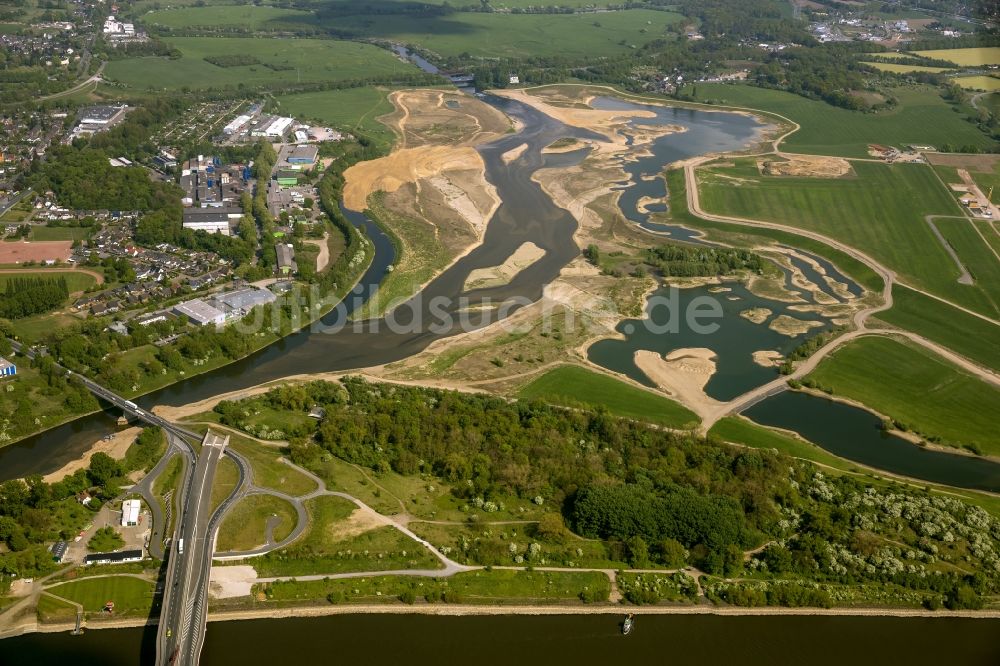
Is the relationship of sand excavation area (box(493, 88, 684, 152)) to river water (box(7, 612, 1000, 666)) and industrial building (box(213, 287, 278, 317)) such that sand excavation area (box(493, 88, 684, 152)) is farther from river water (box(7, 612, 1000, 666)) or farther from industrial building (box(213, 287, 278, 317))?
river water (box(7, 612, 1000, 666))

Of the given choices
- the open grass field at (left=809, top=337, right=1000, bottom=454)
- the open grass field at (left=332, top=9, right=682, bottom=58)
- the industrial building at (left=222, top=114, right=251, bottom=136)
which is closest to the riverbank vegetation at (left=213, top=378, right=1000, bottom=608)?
the open grass field at (left=809, top=337, right=1000, bottom=454)

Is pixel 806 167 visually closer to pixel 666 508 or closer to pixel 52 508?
pixel 666 508

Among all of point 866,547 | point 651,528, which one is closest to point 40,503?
point 651,528

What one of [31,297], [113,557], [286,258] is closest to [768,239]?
[286,258]

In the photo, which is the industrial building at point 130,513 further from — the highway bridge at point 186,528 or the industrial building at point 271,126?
the industrial building at point 271,126

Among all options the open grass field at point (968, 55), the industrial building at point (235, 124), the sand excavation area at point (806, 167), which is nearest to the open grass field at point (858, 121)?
the sand excavation area at point (806, 167)
